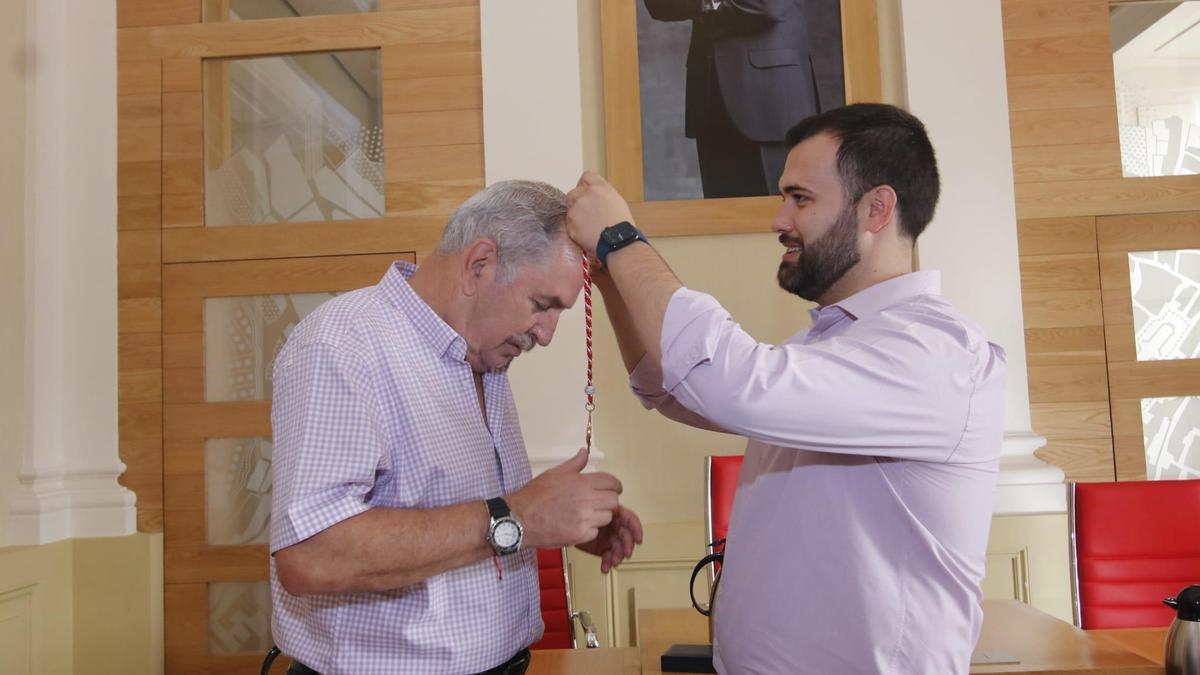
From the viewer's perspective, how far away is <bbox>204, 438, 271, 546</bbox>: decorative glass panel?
4090 millimetres

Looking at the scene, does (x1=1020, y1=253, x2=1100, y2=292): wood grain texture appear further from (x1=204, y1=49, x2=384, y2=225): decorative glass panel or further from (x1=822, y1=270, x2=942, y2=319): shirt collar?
(x1=822, y1=270, x2=942, y2=319): shirt collar

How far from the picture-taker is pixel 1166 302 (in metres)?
4.09

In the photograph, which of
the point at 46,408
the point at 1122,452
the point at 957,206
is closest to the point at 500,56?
the point at 957,206

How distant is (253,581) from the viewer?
4047 millimetres

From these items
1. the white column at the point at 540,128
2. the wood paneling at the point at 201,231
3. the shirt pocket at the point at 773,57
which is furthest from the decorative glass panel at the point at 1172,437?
the wood paneling at the point at 201,231

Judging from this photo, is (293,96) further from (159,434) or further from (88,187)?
(159,434)

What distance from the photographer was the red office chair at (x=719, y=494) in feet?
10.6

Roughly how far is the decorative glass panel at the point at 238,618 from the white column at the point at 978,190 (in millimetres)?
2956

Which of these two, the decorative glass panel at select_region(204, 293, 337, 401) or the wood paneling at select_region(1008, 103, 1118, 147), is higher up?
the wood paneling at select_region(1008, 103, 1118, 147)

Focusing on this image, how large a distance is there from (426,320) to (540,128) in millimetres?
2522

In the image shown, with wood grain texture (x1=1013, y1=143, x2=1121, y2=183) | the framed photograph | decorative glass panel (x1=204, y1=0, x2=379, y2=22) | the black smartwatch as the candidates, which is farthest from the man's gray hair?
wood grain texture (x1=1013, y1=143, x2=1121, y2=183)

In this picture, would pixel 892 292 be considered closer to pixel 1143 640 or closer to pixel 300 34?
pixel 1143 640

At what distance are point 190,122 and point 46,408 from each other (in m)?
1.28

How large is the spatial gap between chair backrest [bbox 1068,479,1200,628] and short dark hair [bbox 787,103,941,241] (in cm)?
173
